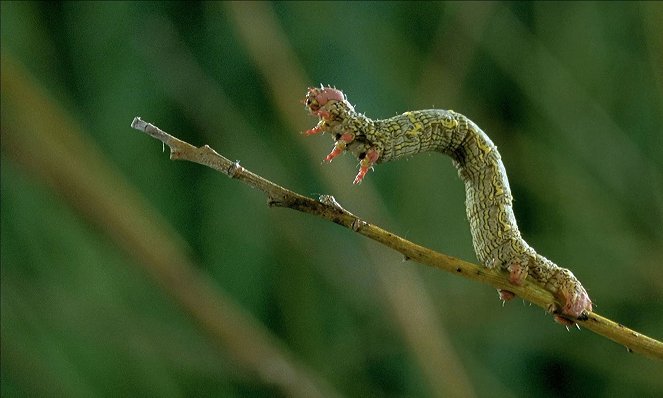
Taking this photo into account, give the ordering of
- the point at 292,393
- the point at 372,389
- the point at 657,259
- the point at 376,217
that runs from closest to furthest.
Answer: the point at 292,393
the point at 376,217
the point at 657,259
the point at 372,389

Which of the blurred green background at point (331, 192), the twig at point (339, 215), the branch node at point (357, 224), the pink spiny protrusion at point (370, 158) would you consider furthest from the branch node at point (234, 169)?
the blurred green background at point (331, 192)

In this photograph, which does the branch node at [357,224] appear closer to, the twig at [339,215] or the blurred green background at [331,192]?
the twig at [339,215]

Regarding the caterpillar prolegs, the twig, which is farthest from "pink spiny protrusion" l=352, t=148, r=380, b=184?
the twig

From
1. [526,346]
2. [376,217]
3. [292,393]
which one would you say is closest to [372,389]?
[526,346]

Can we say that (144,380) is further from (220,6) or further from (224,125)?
(220,6)

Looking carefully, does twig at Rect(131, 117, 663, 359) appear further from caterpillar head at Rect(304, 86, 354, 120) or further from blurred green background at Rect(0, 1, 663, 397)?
→ blurred green background at Rect(0, 1, 663, 397)

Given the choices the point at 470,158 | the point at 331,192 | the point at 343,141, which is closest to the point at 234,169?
the point at 343,141
